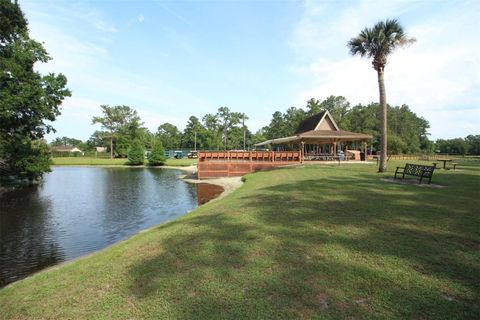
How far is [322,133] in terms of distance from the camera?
101 ft

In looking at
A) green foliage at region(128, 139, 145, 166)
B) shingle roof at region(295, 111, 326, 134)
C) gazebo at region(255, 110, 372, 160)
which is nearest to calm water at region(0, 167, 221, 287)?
gazebo at region(255, 110, 372, 160)

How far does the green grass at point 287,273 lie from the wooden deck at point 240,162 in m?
20.9

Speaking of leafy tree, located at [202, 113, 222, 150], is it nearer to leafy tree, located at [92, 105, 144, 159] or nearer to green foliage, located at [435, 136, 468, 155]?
leafy tree, located at [92, 105, 144, 159]

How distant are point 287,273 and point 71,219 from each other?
1363cm

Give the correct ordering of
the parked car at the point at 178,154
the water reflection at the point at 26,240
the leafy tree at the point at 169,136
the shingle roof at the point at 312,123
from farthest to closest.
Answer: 1. the leafy tree at the point at 169,136
2. the parked car at the point at 178,154
3. the shingle roof at the point at 312,123
4. the water reflection at the point at 26,240

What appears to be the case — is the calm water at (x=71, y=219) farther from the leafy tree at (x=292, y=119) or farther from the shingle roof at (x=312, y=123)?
the leafy tree at (x=292, y=119)

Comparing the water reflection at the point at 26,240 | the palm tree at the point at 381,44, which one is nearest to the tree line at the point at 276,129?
the palm tree at the point at 381,44

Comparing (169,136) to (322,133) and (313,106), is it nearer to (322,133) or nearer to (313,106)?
(313,106)

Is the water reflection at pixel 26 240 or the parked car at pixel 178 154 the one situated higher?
the parked car at pixel 178 154

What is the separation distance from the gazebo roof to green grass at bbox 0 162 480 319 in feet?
71.8

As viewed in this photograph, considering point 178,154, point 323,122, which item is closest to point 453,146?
point 323,122

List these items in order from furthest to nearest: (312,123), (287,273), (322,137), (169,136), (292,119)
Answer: (169,136)
(292,119)
(312,123)
(322,137)
(287,273)

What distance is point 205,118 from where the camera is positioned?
294 feet

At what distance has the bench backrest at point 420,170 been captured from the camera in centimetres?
1288
